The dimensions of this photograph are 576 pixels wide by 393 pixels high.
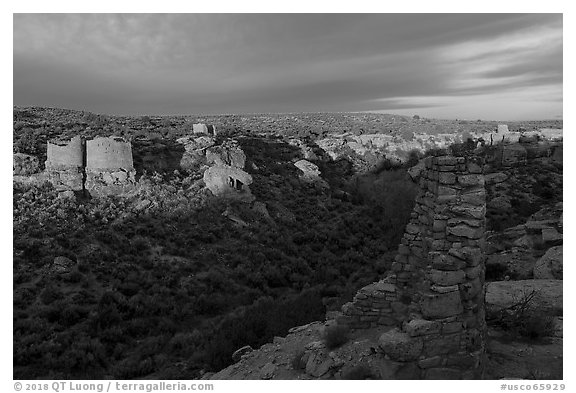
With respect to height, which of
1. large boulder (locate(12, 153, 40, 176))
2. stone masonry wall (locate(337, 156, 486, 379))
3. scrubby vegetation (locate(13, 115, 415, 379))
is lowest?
scrubby vegetation (locate(13, 115, 415, 379))

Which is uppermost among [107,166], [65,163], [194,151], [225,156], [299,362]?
[194,151]

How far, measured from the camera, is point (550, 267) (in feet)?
35.0

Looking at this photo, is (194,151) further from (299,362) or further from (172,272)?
(299,362)

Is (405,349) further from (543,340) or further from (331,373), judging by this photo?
(543,340)

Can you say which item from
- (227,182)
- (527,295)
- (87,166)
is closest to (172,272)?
(87,166)

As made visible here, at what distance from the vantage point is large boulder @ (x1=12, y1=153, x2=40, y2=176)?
49.3 ft

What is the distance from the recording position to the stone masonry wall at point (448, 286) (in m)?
4.79

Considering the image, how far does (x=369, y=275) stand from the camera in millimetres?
13797

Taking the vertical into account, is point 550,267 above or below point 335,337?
below

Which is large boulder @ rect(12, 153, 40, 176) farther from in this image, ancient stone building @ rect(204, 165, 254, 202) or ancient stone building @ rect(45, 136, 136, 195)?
ancient stone building @ rect(204, 165, 254, 202)

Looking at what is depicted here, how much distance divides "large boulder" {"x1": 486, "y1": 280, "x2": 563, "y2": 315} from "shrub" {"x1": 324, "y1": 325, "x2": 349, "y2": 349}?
2.87 metres

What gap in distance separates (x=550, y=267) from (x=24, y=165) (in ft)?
55.5

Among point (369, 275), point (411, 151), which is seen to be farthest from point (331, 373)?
point (411, 151)

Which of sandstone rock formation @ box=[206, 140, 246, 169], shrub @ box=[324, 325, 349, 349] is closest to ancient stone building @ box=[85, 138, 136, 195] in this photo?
sandstone rock formation @ box=[206, 140, 246, 169]
